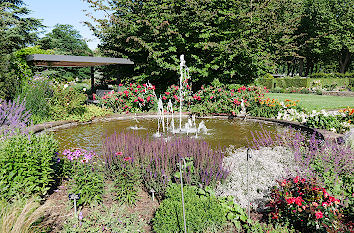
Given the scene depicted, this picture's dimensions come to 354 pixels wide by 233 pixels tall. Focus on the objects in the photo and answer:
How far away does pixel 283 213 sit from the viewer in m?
2.83

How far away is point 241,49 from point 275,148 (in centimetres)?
798

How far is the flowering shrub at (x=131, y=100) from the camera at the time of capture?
1185cm

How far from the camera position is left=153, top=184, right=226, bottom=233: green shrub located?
2564mm

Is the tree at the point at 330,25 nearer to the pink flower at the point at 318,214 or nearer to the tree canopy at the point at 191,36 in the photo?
the tree canopy at the point at 191,36

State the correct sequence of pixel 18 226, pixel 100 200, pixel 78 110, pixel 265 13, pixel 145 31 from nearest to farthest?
pixel 18 226, pixel 100 200, pixel 78 110, pixel 145 31, pixel 265 13

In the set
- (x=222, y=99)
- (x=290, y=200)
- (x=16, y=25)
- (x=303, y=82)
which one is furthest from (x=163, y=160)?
(x=303, y=82)

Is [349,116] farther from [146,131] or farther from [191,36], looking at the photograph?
[191,36]

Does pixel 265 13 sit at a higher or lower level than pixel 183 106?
higher

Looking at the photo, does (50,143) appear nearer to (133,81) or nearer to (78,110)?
(78,110)

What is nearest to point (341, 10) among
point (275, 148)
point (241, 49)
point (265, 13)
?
point (265, 13)

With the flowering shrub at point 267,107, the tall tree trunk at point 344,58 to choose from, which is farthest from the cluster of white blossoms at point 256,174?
the tall tree trunk at point 344,58

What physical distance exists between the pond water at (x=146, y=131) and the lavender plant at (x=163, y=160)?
185 cm

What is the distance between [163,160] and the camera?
3.73 metres

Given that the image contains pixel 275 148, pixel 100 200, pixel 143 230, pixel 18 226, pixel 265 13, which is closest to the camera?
pixel 18 226
